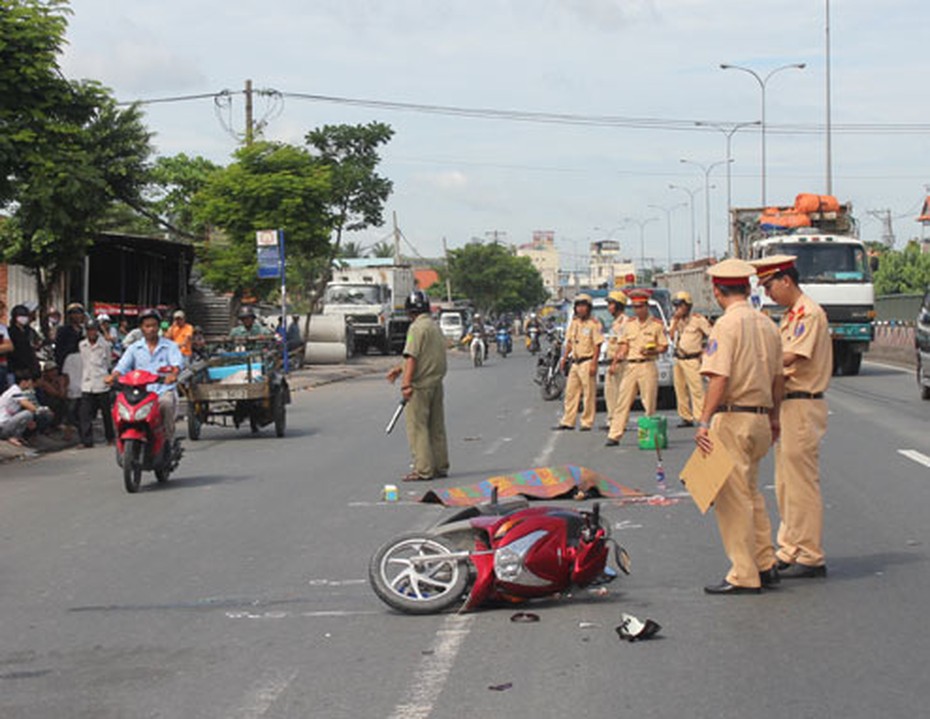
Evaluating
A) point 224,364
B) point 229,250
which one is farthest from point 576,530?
point 229,250

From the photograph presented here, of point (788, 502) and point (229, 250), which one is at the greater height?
point (229, 250)

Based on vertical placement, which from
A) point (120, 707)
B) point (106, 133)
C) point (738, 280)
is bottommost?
point (120, 707)

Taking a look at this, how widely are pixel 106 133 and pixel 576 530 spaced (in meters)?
27.0

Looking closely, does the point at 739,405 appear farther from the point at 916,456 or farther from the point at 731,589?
the point at 916,456

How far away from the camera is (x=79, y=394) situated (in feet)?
59.4

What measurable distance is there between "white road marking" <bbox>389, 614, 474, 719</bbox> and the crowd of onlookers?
10353 mm

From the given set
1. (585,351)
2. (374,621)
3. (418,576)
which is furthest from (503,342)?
(374,621)

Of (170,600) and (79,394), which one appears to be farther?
(79,394)

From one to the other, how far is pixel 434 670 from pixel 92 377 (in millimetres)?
12255

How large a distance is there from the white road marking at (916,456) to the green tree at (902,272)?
62.9m

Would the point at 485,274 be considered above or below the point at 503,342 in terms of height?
above

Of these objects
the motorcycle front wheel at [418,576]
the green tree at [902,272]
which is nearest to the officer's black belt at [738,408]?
the motorcycle front wheel at [418,576]

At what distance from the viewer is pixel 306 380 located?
35219 millimetres

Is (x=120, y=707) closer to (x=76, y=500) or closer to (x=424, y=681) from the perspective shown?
(x=424, y=681)
